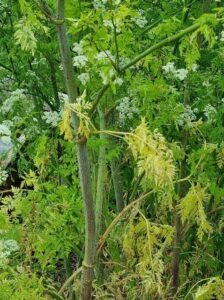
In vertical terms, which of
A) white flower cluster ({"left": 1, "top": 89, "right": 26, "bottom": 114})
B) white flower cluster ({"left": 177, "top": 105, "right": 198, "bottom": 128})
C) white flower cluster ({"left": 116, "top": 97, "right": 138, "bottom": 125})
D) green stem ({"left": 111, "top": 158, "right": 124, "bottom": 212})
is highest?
white flower cluster ({"left": 1, "top": 89, "right": 26, "bottom": 114})

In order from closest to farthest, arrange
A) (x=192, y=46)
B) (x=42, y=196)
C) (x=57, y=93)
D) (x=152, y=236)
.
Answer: (x=192, y=46) < (x=152, y=236) < (x=42, y=196) < (x=57, y=93)

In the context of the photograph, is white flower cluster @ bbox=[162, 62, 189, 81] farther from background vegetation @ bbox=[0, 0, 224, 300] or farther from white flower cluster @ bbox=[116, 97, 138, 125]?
white flower cluster @ bbox=[116, 97, 138, 125]

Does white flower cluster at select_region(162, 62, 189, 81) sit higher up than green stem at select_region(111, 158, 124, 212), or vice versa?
white flower cluster at select_region(162, 62, 189, 81)

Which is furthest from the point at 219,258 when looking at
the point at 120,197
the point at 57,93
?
the point at 57,93

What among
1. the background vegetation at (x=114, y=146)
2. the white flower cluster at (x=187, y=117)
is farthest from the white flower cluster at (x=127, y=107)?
the white flower cluster at (x=187, y=117)

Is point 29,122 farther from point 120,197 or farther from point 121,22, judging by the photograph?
point 121,22

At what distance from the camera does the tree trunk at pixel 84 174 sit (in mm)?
2701

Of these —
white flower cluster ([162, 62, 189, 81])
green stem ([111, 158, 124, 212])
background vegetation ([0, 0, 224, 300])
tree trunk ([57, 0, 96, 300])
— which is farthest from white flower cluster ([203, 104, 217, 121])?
tree trunk ([57, 0, 96, 300])

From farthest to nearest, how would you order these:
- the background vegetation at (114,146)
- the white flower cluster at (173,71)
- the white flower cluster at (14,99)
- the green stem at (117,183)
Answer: the green stem at (117,183) → the white flower cluster at (14,99) → the white flower cluster at (173,71) → the background vegetation at (114,146)

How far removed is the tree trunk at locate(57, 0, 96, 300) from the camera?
2701mm

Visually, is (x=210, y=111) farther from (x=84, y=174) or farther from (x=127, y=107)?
(x=84, y=174)

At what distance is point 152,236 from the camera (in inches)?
141

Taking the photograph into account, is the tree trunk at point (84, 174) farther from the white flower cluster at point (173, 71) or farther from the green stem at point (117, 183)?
the green stem at point (117, 183)

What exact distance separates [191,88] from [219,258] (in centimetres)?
171
